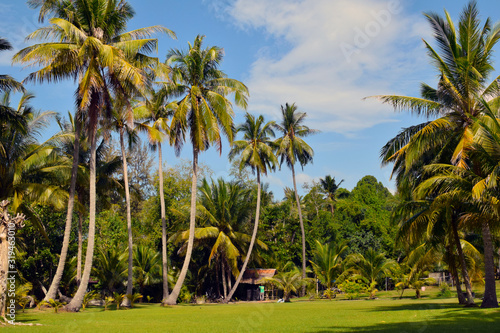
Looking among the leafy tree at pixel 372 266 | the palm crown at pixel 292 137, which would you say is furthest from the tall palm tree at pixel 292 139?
the leafy tree at pixel 372 266

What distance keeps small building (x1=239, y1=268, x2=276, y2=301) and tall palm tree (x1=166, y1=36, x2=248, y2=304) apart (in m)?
9.73

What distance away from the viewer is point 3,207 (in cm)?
1126

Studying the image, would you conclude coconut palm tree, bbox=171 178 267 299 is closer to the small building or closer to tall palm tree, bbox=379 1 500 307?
the small building

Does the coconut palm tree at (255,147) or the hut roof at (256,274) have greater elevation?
the coconut palm tree at (255,147)

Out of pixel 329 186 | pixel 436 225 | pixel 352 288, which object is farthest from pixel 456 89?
pixel 329 186

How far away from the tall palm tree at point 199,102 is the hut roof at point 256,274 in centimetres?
964

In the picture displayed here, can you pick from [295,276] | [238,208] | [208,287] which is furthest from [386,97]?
[208,287]

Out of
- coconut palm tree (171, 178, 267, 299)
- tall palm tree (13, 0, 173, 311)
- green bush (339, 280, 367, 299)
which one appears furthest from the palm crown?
tall palm tree (13, 0, 173, 311)

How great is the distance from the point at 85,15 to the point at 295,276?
1879 cm

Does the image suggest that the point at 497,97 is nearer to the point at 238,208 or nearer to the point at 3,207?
the point at 3,207

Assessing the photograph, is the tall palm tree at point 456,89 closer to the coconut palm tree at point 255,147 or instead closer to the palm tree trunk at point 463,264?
the palm tree trunk at point 463,264

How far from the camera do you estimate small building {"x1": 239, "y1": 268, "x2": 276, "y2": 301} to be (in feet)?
109

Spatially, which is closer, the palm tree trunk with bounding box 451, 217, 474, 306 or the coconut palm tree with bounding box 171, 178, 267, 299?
the palm tree trunk with bounding box 451, 217, 474, 306

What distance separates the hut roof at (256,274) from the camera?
109 feet
